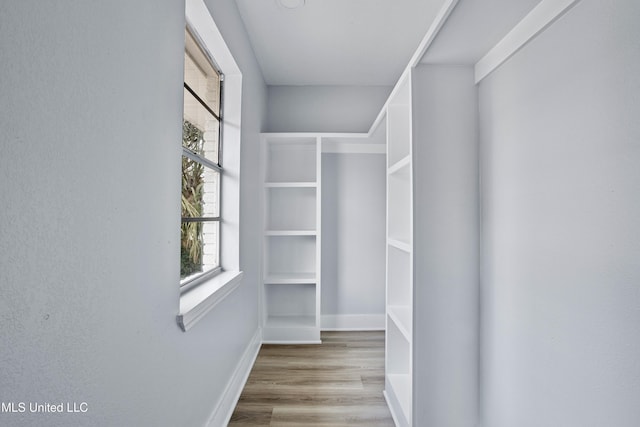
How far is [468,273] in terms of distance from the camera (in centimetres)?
153

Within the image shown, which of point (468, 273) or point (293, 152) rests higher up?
point (293, 152)

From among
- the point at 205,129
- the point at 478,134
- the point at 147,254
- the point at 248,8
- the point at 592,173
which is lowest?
the point at 147,254

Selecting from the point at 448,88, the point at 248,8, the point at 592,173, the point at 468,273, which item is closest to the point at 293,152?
the point at 248,8

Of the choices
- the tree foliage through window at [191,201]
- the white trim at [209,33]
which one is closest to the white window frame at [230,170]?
the white trim at [209,33]

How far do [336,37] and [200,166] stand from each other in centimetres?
145

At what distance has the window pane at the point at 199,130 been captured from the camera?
1657 mm

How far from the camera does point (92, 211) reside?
748 millimetres

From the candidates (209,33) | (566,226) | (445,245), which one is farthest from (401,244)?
(209,33)

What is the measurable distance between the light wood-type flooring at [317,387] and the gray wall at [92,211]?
796 mm

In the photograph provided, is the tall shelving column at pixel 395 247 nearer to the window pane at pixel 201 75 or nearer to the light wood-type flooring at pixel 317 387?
the light wood-type flooring at pixel 317 387

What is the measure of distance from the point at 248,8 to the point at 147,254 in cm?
184

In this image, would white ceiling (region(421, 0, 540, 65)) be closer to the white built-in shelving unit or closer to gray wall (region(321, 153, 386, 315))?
the white built-in shelving unit

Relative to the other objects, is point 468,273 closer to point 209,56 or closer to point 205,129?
point 205,129

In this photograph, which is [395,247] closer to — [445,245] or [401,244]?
[401,244]
